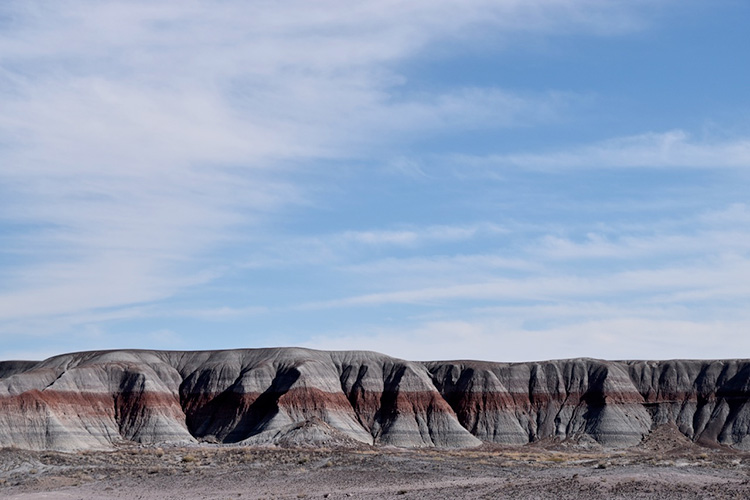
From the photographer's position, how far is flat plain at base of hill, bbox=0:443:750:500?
1591 inches

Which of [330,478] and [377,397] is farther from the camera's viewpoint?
[377,397]

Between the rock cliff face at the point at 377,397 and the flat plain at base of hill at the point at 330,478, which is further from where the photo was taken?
the rock cliff face at the point at 377,397

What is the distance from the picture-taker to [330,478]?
50375mm

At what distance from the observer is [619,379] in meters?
128

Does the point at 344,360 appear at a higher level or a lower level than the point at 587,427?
higher

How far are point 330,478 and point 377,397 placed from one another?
75609 mm

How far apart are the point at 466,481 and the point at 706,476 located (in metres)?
11.4

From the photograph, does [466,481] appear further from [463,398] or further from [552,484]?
[463,398]

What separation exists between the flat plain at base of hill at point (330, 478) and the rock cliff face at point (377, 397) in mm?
47802

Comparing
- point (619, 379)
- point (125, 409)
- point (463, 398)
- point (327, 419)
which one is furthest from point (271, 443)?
point (619, 379)

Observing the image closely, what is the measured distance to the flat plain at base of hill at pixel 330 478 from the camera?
40406mm

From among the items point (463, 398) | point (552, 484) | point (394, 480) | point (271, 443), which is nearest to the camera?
point (552, 484)

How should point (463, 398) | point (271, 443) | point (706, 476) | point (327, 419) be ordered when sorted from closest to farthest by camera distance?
1. point (706, 476)
2. point (271, 443)
3. point (327, 419)
4. point (463, 398)

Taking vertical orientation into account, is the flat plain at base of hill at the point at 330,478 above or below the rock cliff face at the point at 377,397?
below
